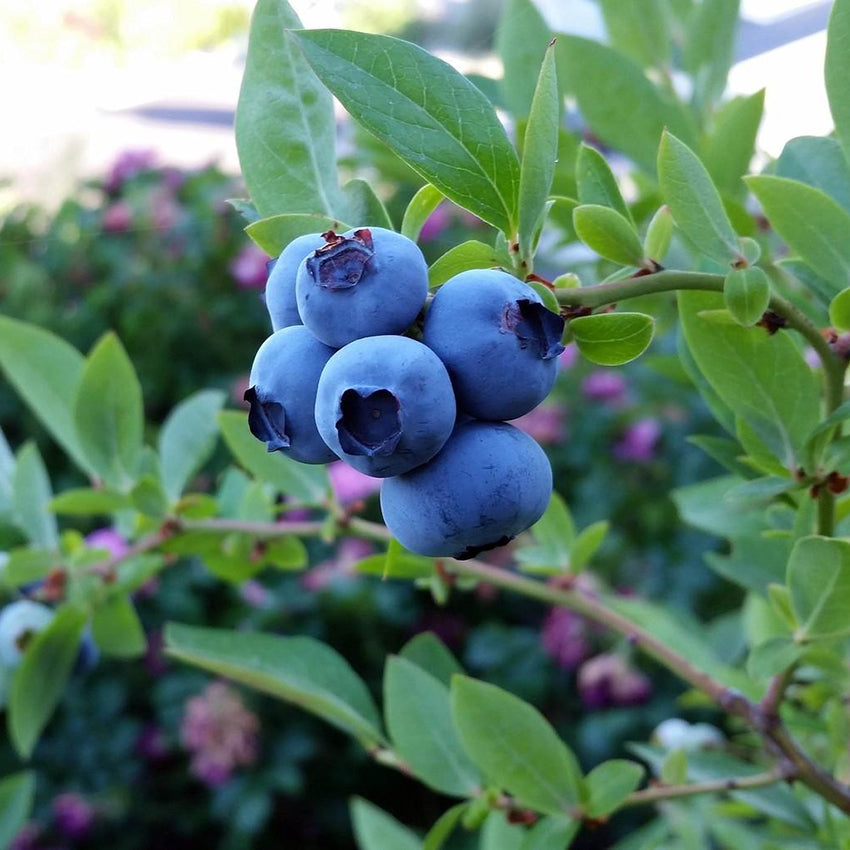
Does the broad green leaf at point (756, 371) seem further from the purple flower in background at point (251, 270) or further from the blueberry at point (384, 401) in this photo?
the purple flower in background at point (251, 270)

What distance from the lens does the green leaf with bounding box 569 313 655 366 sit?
454mm

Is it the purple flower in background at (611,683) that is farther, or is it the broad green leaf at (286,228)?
the purple flower in background at (611,683)

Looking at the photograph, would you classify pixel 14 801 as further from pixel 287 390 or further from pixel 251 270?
pixel 251 270

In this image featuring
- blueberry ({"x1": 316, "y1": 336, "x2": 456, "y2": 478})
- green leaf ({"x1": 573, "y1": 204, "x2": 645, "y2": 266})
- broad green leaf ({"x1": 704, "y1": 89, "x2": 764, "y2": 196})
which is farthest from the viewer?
broad green leaf ({"x1": 704, "y1": 89, "x2": 764, "y2": 196})

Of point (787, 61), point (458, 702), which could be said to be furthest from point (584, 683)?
point (787, 61)

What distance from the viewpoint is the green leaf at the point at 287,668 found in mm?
786

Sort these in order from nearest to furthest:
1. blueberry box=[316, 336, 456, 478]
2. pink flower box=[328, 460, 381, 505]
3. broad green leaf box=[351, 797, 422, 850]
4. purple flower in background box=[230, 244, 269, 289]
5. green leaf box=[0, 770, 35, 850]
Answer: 1. blueberry box=[316, 336, 456, 478]
2. broad green leaf box=[351, 797, 422, 850]
3. green leaf box=[0, 770, 35, 850]
4. pink flower box=[328, 460, 381, 505]
5. purple flower in background box=[230, 244, 269, 289]

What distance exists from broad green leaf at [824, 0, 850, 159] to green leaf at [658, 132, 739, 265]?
0.30 feet

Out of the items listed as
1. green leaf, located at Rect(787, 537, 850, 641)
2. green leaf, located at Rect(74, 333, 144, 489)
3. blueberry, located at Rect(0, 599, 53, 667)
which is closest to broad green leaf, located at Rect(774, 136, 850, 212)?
green leaf, located at Rect(787, 537, 850, 641)

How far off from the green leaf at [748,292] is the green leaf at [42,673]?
67 cm

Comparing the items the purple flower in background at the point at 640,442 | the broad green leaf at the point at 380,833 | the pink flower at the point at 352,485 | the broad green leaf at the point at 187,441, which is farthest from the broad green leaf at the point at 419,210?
the purple flower in background at the point at 640,442

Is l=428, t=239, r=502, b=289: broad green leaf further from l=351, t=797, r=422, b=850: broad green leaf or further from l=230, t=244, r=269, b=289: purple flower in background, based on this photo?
l=230, t=244, r=269, b=289: purple flower in background

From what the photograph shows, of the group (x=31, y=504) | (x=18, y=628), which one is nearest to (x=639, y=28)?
(x=31, y=504)

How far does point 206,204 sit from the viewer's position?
2598mm
